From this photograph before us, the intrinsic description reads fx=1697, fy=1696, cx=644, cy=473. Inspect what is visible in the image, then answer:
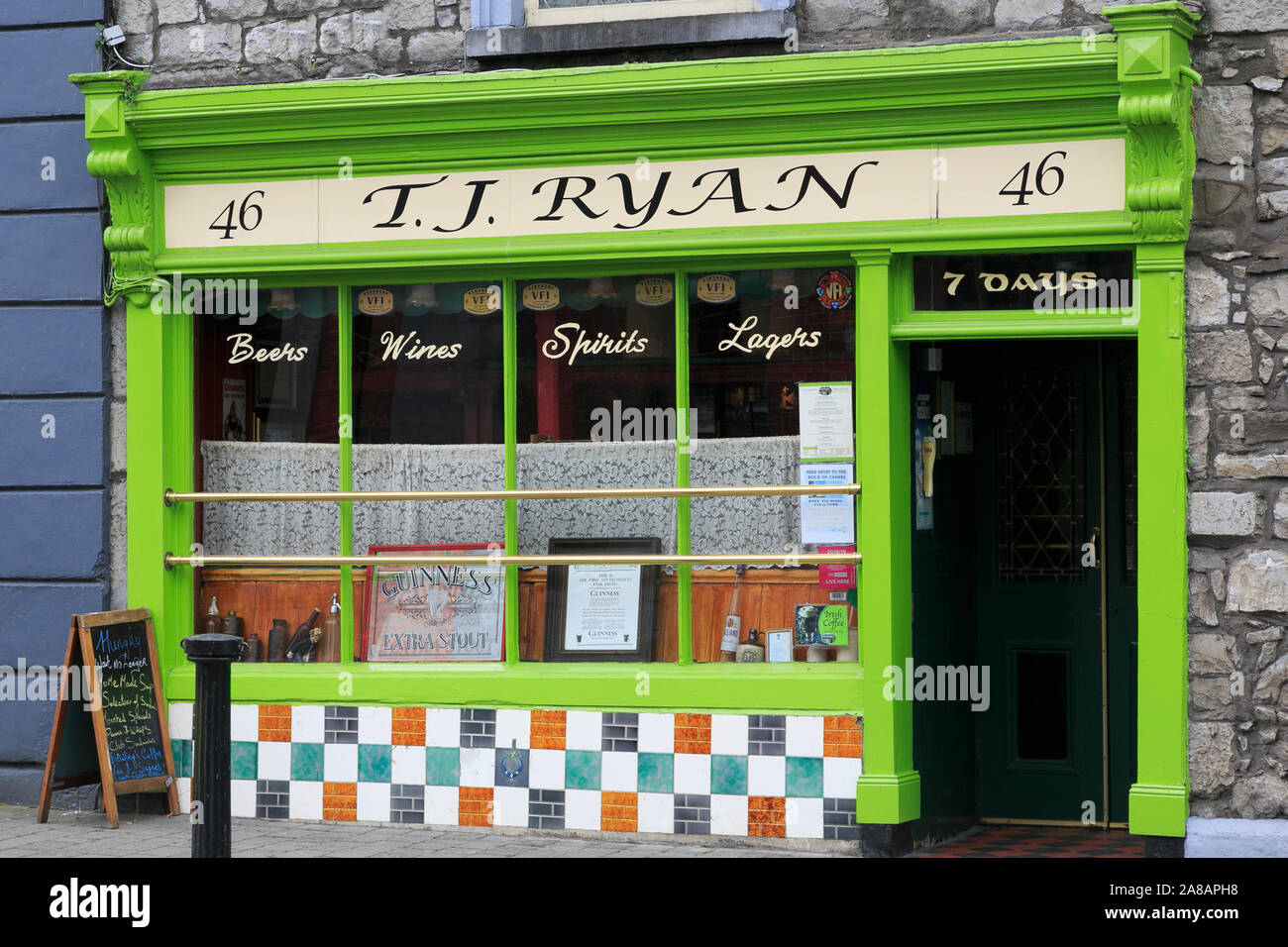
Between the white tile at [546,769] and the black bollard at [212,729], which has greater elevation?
the black bollard at [212,729]

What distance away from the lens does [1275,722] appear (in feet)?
22.4

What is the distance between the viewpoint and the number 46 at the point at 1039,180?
23.4ft

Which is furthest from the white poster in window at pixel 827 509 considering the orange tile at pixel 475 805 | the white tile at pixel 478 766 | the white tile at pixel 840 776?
the orange tile at pixel 475 805

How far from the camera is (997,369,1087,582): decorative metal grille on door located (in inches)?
331

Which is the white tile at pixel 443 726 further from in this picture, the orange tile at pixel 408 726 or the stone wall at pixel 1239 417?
the stone wall at pixel 1239 417

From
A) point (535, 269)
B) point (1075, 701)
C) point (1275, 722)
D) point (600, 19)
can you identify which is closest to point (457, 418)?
point (535, 269)

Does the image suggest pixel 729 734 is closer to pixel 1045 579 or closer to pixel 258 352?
pixel 1045 579

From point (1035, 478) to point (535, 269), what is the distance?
2714 mm

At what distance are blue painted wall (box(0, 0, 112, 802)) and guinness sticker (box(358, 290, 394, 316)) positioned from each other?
1305 mm

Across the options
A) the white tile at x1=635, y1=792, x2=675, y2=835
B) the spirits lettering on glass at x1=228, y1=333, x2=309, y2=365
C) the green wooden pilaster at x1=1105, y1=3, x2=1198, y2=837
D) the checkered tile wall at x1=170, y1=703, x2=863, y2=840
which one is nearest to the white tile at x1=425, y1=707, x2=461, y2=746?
the checkered tile wall at x1=170, y1=703, x2=863, y2=840

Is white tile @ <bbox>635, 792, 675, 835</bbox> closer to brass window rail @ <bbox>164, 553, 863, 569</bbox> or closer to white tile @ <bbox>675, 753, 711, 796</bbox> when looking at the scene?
white tile @ <bbox>675, 753, 711, 796</bbox>

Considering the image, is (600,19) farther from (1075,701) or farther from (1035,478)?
(1075,701)

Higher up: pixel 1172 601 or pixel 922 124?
pixel 922 124

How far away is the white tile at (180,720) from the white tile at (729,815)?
262 cm
